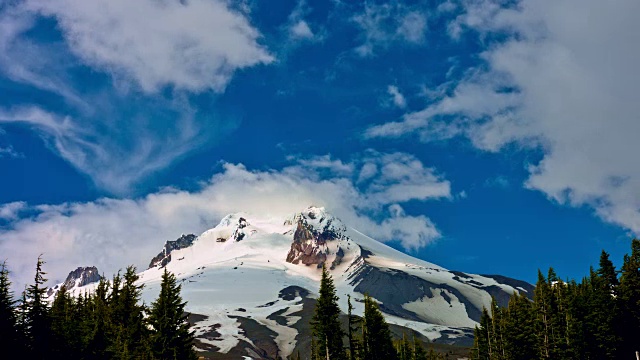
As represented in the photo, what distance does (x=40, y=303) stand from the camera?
209ft

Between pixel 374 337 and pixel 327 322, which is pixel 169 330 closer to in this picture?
pixel 327 322

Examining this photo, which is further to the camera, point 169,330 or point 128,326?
point 128,326

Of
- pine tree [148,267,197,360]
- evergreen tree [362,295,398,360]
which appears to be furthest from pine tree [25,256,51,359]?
evergreen tree [362,295,398,360]

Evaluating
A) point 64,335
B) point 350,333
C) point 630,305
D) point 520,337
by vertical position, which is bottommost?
point 520,337

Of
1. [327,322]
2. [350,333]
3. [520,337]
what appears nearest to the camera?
[327,322]

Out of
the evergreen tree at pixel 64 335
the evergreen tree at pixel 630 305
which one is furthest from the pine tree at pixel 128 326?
the evergreen tree at pixel 630 305

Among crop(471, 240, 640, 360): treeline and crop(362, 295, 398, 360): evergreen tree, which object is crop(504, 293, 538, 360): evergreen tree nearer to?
crop(471, 240, 640, 360): treeline

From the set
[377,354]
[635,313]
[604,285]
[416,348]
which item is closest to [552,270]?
[604,285]

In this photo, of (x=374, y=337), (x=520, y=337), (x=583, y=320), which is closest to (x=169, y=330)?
(x=374, y=337)

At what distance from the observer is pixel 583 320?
9169cm

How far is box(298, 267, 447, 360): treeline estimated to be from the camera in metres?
67.1

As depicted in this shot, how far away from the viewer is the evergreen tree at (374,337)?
7794cm

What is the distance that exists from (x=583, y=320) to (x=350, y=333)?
4375 cm

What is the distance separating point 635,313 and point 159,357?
71597 millimetres
